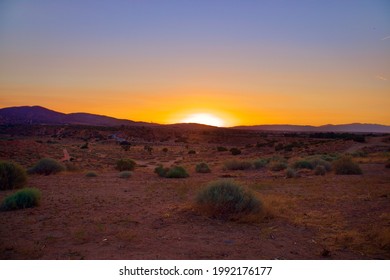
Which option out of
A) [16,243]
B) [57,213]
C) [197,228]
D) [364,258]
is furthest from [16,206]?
[364,258]

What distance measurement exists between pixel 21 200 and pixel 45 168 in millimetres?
9736

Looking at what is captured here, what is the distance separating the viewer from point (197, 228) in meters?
7.76

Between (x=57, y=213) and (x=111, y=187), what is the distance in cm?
521

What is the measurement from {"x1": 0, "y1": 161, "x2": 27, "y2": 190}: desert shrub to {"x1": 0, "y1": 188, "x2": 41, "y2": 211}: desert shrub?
3863 mm

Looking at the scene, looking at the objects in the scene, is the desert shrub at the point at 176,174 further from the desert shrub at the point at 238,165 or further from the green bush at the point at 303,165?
the green bush at the point at 303,165

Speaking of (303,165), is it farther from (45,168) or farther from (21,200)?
(21,200)

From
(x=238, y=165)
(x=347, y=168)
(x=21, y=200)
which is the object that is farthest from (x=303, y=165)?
(x=21, y=200)

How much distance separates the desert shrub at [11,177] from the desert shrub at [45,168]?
4.98 metres

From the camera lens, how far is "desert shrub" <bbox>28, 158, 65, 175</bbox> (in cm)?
1884

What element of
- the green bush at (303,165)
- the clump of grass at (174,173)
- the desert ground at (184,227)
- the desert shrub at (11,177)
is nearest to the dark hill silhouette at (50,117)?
the clump of grass at (174,173)

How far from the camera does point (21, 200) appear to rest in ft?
32.2

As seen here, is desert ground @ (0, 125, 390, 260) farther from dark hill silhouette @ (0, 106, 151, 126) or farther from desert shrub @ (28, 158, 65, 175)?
dark hill silhouette @ (0, 106, 151, 126)

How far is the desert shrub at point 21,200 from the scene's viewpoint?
375 inches
